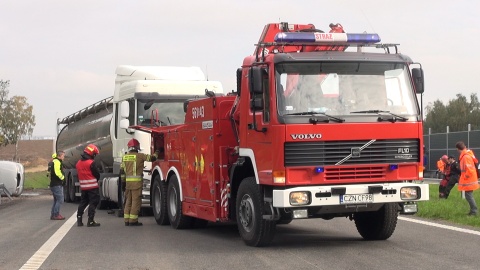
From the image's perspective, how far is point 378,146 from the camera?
10852 mm

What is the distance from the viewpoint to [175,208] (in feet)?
49.0

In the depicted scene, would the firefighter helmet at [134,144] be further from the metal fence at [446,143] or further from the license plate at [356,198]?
the metal fence at [446,143]

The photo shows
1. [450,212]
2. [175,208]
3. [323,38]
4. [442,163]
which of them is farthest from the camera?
[442,163]

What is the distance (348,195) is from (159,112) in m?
8.38

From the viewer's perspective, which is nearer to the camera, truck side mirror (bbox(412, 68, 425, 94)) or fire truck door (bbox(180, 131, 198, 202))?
truck side mirror (bbox(412, 68, 425, 94))

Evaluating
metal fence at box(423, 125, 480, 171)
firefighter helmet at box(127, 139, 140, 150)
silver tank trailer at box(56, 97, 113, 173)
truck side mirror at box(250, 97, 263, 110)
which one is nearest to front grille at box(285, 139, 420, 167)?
truck side mirror at box(250, 97, 263, 110)

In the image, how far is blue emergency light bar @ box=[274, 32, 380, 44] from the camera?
11.2 metres

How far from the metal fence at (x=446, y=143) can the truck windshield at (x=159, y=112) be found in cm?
2824

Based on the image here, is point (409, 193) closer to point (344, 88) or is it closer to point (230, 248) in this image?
point (344, 88)

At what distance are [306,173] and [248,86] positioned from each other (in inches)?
63.0

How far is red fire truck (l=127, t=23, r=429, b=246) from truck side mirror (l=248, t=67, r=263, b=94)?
0.01 metres

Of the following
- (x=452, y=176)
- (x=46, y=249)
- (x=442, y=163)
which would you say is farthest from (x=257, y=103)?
(x=442, y=163)

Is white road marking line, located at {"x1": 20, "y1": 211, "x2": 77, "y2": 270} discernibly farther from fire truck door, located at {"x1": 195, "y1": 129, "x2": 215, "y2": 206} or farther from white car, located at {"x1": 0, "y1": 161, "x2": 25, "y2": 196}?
white car, located at {"x1": 0, "y1": 161, "x2": 25, "y2": 196}

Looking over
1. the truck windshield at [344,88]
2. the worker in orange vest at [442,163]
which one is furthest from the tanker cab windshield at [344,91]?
the worker in orange vest at [442,163]
